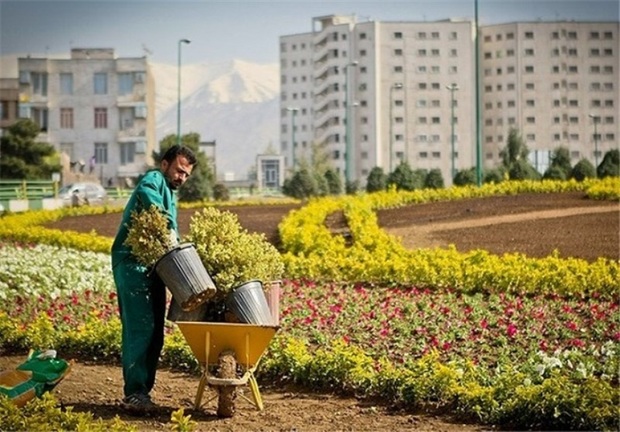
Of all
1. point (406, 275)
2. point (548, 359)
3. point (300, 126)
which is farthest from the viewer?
point (300, 126)

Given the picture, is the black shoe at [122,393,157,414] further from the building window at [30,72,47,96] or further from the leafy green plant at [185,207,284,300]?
the building window at [30,72,47,96]

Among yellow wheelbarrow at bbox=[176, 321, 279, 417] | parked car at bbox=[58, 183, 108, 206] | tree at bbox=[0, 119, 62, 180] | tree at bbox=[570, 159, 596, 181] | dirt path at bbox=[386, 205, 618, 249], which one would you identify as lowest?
yellow wheelbarrow at bbox=[176, 321, 279, 417]

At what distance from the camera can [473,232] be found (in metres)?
23.4

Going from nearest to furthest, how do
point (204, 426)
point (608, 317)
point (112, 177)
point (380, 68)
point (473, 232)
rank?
point (204, 426), point (608, 317), point (473, 232), point (112, 177), point (380, 68)

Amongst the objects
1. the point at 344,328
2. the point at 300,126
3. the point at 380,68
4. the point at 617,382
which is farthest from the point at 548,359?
the point at 300,126

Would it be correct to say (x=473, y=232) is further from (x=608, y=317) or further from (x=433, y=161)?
(x=433, y=161)

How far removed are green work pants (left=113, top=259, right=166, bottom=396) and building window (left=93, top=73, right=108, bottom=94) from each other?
2724 inches

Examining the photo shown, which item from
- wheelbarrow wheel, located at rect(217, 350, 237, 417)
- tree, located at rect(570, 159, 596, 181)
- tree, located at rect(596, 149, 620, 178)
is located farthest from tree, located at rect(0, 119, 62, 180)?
wheelbarrow wheel, located at rect(217, 350, 237, 417)

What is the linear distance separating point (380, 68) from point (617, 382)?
103980 millimetres

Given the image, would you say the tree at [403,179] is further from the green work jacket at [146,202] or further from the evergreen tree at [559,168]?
the green work jacket at [146,202]

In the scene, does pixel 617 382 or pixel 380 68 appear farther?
pixel 380 68

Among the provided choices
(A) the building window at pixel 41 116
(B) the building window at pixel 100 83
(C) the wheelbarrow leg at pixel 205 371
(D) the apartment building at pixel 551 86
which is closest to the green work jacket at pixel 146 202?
(C) the wheelbarrow leg at pixel 205 371

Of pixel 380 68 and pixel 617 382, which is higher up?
pixel 380 68

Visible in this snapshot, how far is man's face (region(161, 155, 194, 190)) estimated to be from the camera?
27.7 ft
